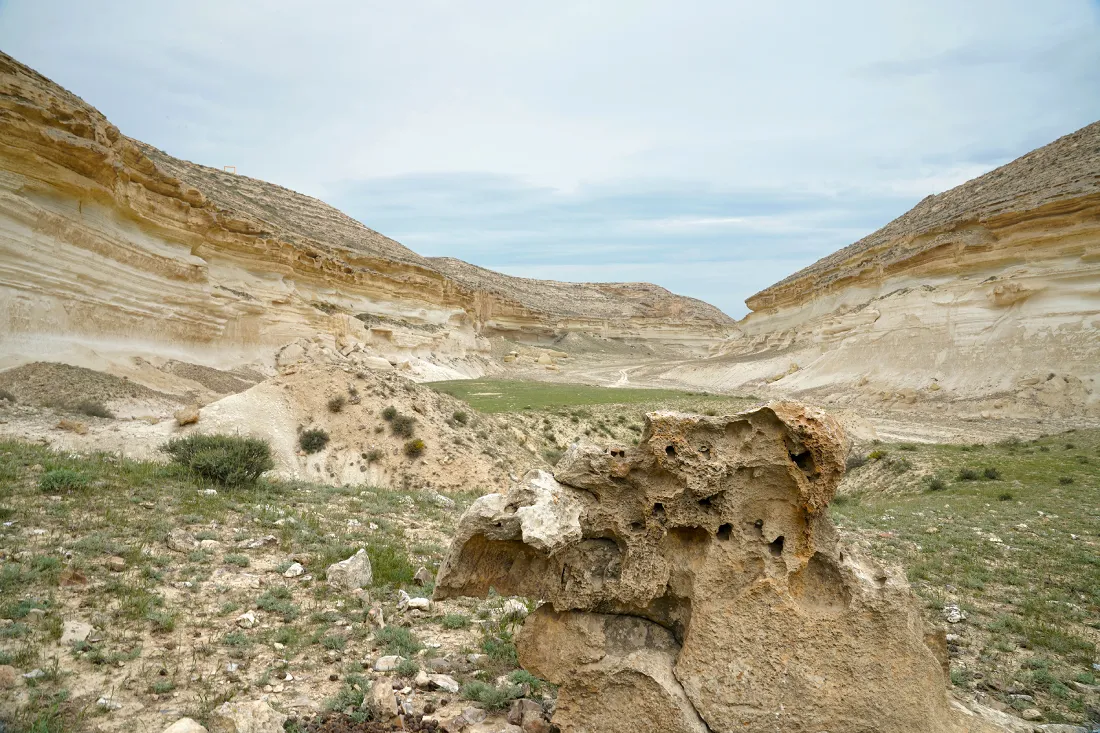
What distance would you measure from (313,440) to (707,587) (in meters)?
15.0

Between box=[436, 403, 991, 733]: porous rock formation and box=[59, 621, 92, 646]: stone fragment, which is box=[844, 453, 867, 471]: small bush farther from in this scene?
box=[59, 621, 92, 646]: stone fragment

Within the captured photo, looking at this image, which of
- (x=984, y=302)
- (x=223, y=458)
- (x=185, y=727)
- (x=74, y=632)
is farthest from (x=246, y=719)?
(x=984, y=302)

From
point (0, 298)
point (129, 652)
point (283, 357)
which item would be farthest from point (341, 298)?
point (129, 652)

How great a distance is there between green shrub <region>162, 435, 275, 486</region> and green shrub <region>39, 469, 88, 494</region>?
67.8 inches

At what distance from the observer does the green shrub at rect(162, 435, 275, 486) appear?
10.0 meters

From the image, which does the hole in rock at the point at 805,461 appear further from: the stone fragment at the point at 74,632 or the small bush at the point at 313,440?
the small bush at the point at 313,440

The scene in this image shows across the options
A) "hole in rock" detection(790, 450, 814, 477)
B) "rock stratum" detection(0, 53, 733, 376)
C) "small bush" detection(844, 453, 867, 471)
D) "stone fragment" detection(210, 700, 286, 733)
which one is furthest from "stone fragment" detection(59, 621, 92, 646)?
"rock stratum" detection(0, 53, 733, 376)

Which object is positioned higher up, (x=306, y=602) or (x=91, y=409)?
(x=306, y=602)

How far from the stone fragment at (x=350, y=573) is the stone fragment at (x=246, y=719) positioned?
236 cm

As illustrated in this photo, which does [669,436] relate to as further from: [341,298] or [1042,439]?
[341,298]

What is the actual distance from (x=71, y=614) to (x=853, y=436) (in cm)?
2331

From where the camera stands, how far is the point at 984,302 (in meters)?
34.0

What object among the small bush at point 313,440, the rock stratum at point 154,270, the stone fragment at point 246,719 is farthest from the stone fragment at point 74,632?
the rock stratum at point 154,270

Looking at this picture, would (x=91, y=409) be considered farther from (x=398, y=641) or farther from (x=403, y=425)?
(x=398, y=641)
